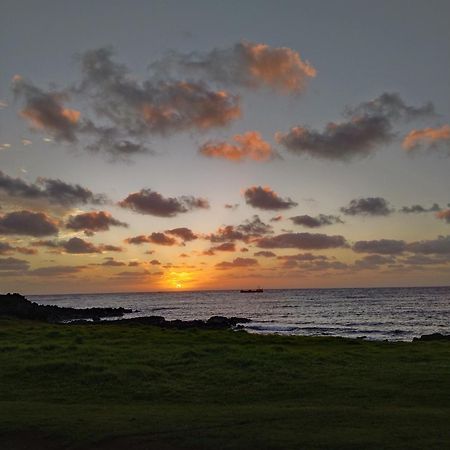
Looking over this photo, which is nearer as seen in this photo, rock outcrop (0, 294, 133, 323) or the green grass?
the green grass

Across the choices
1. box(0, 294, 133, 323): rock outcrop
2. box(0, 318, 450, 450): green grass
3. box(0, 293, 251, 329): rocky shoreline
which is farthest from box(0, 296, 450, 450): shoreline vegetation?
box(0, 294, 133, 323): rock outcrop

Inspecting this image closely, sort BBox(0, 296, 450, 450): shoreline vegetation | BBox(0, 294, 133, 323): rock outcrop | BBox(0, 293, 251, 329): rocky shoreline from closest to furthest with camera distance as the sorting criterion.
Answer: BBox(0, 296, 450, 450): shoreline vegetation
BBox(0, 293, 251, 329): rocky shoreline
BBox(0, 294, 133, 323): rock outcrop

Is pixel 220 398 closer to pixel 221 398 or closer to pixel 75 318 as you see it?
pixel 221 398

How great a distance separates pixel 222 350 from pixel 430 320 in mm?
74270

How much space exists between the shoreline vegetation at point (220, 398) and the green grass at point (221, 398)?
42 mm

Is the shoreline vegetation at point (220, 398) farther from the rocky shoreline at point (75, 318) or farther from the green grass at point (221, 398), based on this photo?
the rocky shoreline at point (75, 318)

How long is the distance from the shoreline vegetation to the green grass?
0.14 feet

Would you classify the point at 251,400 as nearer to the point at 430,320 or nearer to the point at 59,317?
the point at 430,320

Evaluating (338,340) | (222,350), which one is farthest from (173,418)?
(338,340)

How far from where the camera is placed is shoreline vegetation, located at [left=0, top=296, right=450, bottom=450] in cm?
1335

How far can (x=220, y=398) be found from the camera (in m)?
18.7

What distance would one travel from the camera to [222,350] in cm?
2969

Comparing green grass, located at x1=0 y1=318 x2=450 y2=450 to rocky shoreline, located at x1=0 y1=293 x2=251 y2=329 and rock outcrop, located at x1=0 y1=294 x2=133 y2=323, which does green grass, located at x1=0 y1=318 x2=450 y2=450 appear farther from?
rock outcrop, located at x1=0 y1=294 x2=133 y2=323

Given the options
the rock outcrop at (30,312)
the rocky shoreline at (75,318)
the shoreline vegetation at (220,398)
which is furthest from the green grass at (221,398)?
the rock outcrop at (30,312)
